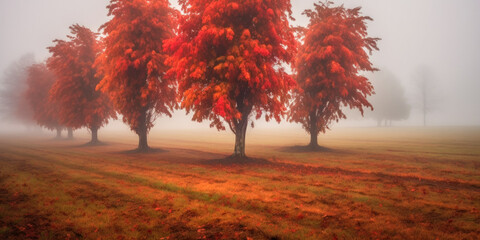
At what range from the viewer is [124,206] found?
8031 millimetres

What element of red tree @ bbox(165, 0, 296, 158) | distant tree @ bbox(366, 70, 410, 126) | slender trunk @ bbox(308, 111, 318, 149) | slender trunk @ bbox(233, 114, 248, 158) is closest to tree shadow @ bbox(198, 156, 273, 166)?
slender trunk @ bbox(233, 114, 248, 158)

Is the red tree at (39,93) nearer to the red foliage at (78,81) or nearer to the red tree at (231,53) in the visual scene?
the red foliage at (78,81)

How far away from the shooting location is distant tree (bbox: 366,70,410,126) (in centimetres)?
8012

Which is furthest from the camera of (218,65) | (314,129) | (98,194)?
(314,129)

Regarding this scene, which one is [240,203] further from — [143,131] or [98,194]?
[143,131]

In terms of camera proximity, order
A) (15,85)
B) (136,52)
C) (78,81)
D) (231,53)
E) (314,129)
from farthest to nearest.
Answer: (15,85)
(78,81)
(314,129)
(136,52)
(231,53)

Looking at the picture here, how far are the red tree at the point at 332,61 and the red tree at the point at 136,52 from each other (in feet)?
39.5

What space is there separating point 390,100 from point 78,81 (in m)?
83.0

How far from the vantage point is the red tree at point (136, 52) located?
2055 cm

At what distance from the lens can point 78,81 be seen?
95.6 feet

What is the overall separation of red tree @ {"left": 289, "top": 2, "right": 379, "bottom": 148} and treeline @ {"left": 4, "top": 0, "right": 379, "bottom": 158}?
0.09 m

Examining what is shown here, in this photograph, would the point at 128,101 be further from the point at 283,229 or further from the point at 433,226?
the point at 433,226

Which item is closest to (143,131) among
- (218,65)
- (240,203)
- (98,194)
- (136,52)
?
(136,52)

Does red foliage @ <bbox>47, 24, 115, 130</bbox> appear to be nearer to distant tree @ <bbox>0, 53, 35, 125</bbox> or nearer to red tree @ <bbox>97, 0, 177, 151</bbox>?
red tree @ <bbox>97, 0, 177, 151</bbox>
